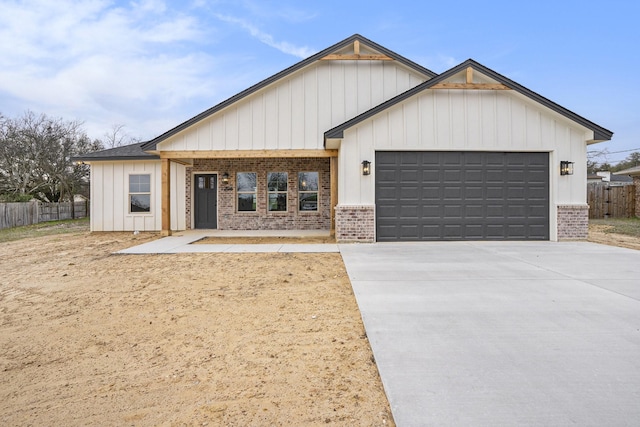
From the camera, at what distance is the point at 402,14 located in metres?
16.2

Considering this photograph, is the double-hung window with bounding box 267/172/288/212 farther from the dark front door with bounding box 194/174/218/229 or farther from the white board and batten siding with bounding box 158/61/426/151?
the white board and batten siding with bounding box 158/61/426/151

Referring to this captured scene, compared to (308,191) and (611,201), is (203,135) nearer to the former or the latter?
(308,191)

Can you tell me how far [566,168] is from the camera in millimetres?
9469

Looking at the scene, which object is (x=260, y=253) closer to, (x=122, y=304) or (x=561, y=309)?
(x=122, y=304)

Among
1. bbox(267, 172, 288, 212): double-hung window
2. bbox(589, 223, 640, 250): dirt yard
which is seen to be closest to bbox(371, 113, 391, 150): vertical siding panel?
bbox(267, 172, 288, 212): double-hung window

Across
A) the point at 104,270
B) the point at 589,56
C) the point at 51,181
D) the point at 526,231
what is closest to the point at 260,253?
the point at 104,270

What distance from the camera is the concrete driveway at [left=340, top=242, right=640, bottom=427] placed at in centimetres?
220

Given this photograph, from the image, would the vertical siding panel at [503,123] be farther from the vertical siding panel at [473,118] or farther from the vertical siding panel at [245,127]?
the vertical siding panel at [245,127]

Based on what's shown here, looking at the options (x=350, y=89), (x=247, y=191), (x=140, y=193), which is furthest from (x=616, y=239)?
(x=140, y=193)

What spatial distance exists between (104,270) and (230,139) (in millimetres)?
6022

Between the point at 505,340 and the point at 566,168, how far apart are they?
8.46 meters

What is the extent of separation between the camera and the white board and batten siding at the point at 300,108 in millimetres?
11289

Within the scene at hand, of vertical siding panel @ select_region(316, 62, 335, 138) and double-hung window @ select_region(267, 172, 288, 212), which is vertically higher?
vertical siding panel @ select_region(316, 62, 335, 138)

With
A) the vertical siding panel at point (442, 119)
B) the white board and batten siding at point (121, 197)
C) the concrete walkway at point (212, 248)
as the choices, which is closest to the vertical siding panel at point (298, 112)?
the concrete walkway at point (212, 248)
